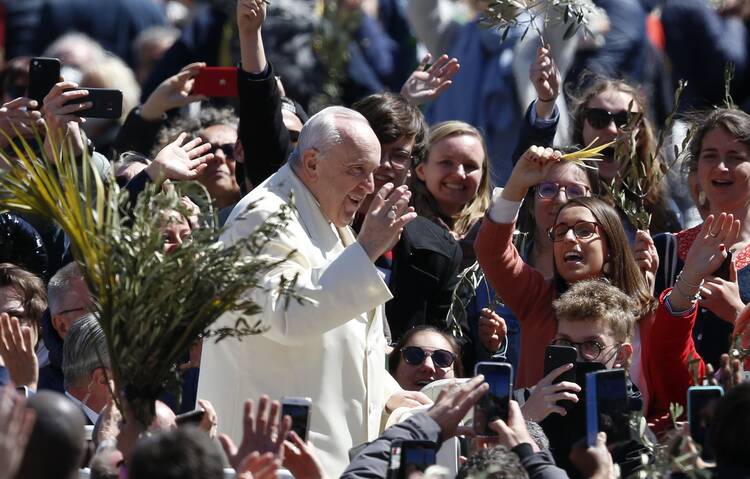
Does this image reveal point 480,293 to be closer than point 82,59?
Yes

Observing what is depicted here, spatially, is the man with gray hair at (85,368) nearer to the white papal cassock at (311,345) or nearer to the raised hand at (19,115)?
the white papal cassock at (311,345)

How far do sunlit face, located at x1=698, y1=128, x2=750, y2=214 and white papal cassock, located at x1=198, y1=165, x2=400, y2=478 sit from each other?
1999 mm

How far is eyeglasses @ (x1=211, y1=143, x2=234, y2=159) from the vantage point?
848cm

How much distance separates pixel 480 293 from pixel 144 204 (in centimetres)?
272

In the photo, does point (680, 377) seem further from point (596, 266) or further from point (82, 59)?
point (82, 59)

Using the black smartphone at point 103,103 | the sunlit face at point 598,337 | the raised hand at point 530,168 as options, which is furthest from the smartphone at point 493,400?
the black smartphone at point 103,103

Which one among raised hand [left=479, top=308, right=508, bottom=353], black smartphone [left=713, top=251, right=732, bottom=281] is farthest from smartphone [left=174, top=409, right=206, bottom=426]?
black smartphone [left=713, top=251, right=732, bottom=281]

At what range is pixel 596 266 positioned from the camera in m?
7.26

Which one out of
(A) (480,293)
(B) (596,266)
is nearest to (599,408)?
(B) (596,266)

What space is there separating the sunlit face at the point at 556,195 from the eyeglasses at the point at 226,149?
1574 mm

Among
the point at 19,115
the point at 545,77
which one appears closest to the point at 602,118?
the point at 545,77

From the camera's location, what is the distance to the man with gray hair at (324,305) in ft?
19.9

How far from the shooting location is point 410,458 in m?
5.34

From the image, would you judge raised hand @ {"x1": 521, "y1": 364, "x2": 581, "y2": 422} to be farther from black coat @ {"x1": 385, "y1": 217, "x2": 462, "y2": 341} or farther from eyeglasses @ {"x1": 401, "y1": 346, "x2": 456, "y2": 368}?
black coat @ {"x1": 385, "y1": 217, "x2": 462, "y2": 341}
